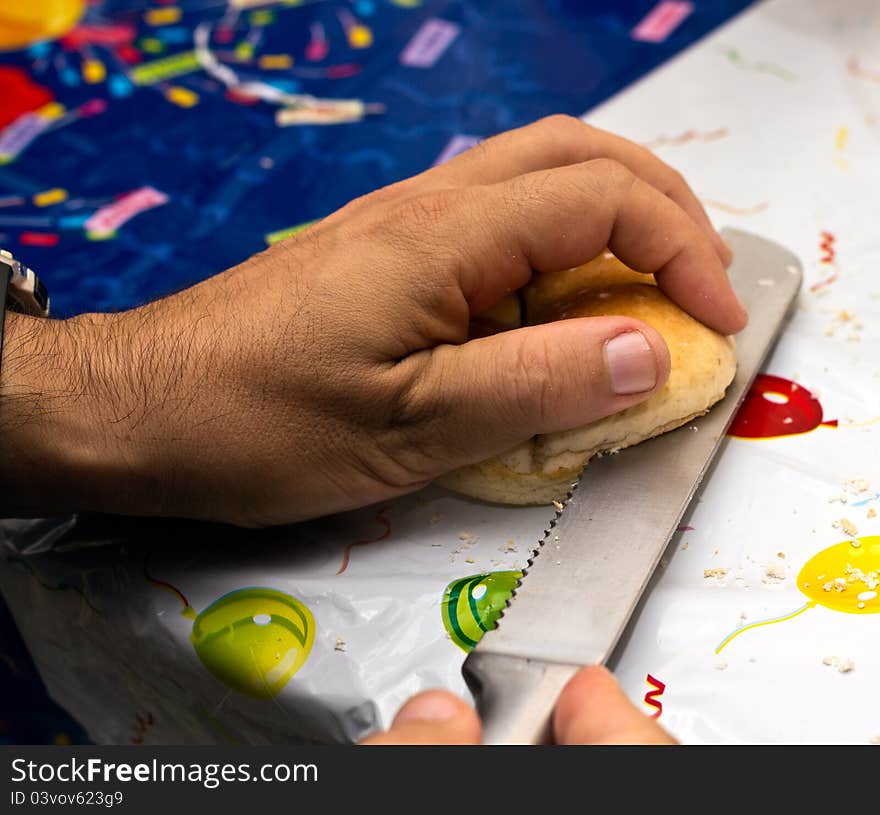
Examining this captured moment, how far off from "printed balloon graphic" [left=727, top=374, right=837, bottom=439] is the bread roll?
9 cm

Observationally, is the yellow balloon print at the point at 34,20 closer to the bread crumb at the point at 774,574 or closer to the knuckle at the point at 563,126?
the knuckle at the point at 563,126

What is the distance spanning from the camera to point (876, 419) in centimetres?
112

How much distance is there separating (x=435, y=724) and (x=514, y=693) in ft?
0.39

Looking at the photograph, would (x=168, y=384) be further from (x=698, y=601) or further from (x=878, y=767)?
(x=878, y=767)

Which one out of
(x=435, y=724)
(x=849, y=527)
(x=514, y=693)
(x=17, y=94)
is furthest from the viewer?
(x=17, y=94)

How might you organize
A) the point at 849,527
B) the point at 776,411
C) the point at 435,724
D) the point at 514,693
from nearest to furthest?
the point at 435,724 < the point at 514,693 < the point at 849,527 < the point at 776,411

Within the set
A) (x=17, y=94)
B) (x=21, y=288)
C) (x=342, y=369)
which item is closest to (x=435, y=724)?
(x=342, y=369)

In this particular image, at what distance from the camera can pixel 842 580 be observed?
95 centimetres

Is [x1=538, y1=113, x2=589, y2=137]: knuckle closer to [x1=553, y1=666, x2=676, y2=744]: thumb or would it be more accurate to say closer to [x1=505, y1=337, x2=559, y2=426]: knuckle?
[x1=505, y1=337, x2=559, y2=426]: knuckle

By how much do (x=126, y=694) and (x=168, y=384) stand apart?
43 centimetres

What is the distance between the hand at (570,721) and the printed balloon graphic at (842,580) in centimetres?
23

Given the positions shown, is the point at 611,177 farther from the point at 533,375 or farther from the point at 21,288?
the point at 21,288

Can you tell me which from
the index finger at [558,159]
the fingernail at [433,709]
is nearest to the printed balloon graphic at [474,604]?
the fingernail at [433,709]

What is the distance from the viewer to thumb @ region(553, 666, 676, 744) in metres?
0.68
